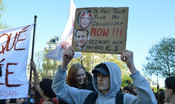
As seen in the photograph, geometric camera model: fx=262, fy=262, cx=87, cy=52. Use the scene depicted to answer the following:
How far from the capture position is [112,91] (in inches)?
110

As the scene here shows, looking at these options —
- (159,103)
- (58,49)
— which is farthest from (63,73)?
(58,49)

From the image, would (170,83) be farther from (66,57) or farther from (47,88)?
(47,88)

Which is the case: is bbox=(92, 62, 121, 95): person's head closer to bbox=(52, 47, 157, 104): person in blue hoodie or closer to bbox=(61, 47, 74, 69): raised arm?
bbox=(52, 47, 157, 104): person in blue hoodie

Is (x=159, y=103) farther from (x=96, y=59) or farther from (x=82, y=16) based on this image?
(x=96, y=59)

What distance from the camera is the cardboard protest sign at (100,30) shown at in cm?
381

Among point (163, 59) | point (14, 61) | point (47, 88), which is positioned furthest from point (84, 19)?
point (163, 59)

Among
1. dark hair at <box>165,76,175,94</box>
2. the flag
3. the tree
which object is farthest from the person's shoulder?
the tree

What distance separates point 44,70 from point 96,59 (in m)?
25.1

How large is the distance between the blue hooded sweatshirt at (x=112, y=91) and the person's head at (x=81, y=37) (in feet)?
2.97

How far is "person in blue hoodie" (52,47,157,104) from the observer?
2516 millimetres

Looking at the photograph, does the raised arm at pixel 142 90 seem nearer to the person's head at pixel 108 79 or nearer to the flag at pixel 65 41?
the person's head at pixel 108 79

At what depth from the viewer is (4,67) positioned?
6.09 meters

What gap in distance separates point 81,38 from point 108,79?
4.25 feet

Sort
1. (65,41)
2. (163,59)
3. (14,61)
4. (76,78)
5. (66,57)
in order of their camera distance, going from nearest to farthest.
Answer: (66,57) → (76,78) → (14,61) → (65,41) → (163,59)
